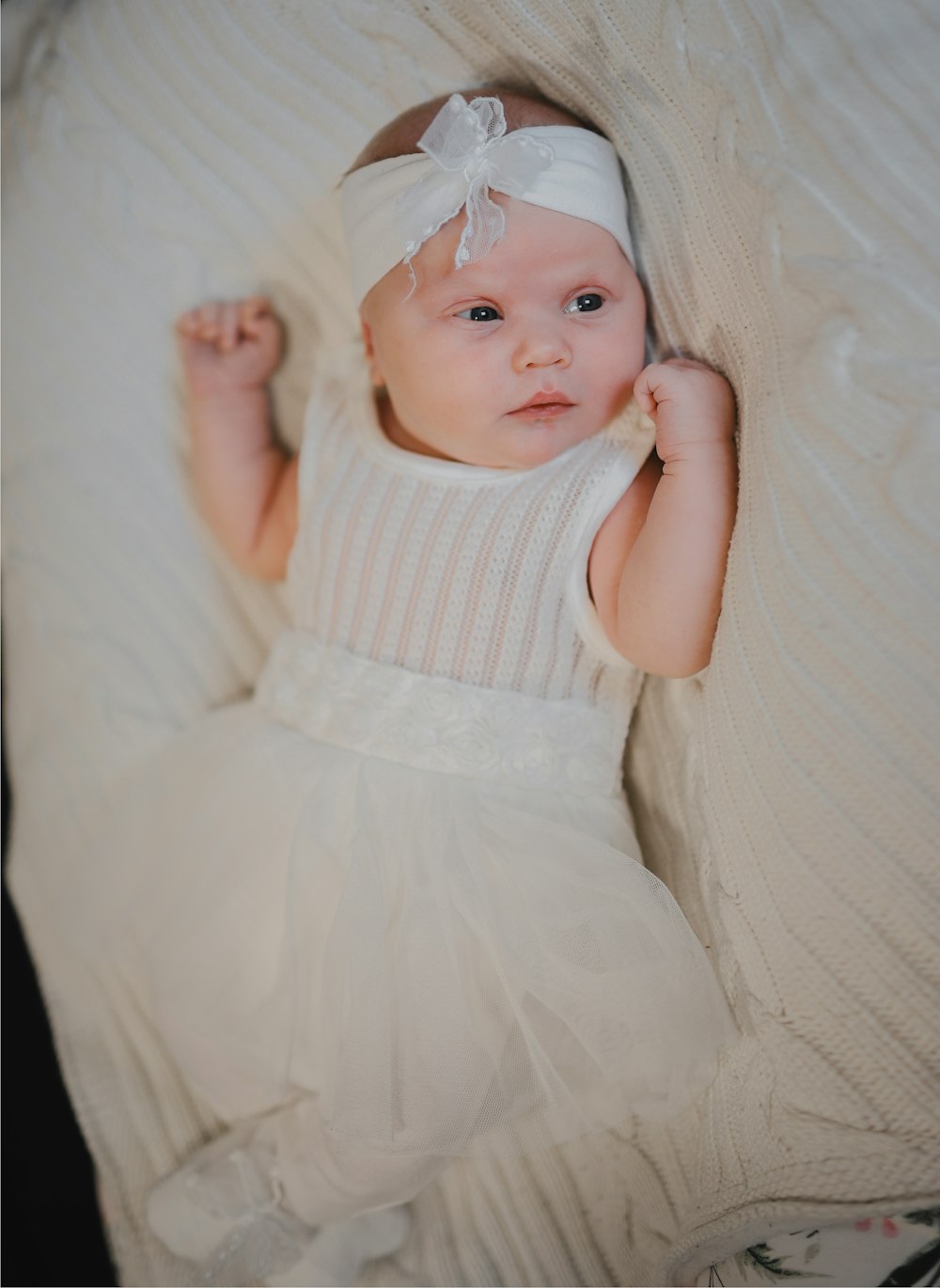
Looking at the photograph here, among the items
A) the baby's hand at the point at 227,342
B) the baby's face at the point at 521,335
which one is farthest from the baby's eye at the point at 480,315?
the baby's hand at the point at 227,342

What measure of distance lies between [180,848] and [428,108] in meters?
0.83

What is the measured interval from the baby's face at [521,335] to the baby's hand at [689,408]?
0.23ft

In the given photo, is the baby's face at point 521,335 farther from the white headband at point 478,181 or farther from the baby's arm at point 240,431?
the baby's arm at point 240,431

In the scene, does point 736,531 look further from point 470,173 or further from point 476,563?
point 470,173

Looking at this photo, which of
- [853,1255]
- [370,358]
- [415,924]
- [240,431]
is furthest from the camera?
[240,431]

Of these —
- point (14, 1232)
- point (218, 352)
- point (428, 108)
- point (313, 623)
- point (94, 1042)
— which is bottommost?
point (14, 1232)

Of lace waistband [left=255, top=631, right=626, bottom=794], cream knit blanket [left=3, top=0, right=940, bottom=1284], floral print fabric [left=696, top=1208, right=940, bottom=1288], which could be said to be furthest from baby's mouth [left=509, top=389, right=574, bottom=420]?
floral print fabric [left=696, top=1208, right=940, bottom=1288]

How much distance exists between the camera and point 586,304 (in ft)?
→ 3.01

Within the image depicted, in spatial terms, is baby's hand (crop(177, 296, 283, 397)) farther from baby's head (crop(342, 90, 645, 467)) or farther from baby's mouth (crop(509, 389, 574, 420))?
baby's mouth (crop(509, 389, 574, 420))

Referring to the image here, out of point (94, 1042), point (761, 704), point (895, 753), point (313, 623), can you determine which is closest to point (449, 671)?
point (313, 623)

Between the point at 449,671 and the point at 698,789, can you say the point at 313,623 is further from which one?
the point at 698,789

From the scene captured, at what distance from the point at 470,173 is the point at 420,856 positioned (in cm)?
63

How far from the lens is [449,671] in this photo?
3.25 ft

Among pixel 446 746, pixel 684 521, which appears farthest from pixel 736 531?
pixel 446 746
